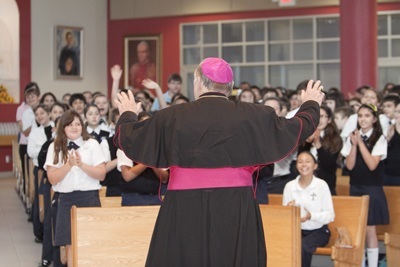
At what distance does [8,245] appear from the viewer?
32.8ft

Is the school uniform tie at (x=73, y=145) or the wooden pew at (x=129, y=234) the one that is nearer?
the wooden pew at (x=129, y=234)

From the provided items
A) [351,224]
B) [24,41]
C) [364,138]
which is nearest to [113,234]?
[351,224]

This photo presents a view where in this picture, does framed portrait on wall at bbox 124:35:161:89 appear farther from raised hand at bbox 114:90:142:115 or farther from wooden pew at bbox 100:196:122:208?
raised hand at bbox 114:90:142:115

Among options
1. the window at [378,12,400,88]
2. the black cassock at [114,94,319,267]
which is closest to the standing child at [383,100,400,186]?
the black cassock at [114,94,319,267]

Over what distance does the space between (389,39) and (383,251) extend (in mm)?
10056

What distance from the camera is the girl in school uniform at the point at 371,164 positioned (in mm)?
8148

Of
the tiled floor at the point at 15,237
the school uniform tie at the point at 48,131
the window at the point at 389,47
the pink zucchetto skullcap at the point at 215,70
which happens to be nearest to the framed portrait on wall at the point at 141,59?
the window at the point at 389,47

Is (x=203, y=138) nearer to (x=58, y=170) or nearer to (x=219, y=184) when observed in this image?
(x=219, y=184)

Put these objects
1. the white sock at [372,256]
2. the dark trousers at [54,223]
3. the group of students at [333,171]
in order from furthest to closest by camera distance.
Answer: the white sock at [372,256] < the dark trousers at [54,223] < the group of students at [333,171]

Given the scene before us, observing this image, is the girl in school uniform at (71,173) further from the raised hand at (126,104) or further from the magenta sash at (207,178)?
the magenta sash at (207,178)

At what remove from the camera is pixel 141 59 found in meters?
21.2

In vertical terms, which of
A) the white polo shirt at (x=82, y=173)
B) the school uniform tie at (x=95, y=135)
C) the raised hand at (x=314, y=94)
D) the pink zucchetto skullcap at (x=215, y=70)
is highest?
the pink zucchetto skullcap at (x=215, y=70)

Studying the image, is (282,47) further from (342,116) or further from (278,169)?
(278,169)

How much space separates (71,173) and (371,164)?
304 cm
